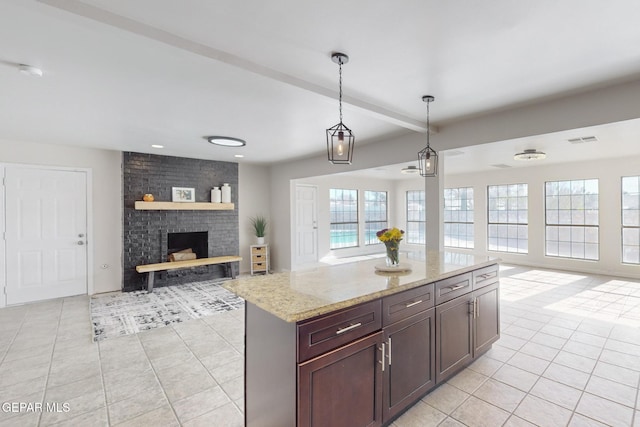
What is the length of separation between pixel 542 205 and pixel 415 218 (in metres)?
3.56

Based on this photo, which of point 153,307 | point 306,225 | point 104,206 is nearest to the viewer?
point 153,307

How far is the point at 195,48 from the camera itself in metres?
2.02

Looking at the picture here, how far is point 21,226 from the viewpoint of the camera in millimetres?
4672

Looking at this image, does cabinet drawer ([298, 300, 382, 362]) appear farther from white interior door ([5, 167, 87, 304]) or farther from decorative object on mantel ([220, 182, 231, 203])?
white interior door ([5, 167, 87, 304])

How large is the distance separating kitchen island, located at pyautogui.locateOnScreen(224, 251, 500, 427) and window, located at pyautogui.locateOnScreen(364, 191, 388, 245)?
6889 mm

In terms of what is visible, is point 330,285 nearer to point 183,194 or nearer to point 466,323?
point 466,323

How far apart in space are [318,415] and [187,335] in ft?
8.10

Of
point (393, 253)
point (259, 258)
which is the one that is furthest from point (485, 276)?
point (259, 258)

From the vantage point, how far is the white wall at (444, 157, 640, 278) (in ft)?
20.0

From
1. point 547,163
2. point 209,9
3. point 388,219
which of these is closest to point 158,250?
point 209,9

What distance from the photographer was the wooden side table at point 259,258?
21.9 ft

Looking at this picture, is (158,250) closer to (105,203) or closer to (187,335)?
(105,203)

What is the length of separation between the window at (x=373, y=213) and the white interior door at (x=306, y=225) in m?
2.20

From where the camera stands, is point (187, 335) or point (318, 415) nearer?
point (318, 415)
